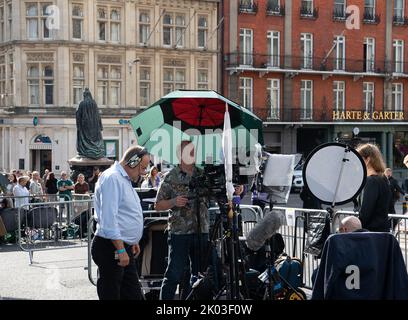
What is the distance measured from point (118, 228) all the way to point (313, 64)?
39179 millimetres

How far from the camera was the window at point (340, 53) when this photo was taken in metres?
45.8

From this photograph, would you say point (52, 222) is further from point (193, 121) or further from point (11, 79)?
point (11, 79)

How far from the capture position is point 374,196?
26.7 ft

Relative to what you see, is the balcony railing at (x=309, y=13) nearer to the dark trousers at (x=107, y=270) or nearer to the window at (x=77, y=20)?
the window at (x=77, y=20)

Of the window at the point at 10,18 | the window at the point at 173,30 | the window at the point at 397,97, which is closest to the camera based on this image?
the window at the point at 10,18

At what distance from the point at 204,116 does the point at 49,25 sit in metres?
28.8

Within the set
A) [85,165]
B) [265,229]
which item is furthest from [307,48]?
[265,229]

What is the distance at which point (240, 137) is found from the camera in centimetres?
1077

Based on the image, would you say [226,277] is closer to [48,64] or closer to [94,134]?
[94,134]

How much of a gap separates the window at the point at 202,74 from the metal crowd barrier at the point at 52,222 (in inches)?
1118

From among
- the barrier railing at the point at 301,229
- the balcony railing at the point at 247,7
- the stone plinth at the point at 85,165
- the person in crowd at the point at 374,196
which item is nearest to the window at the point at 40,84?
the balcony railing at the point at 247,7

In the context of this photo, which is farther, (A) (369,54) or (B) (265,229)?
(A) (369,54)

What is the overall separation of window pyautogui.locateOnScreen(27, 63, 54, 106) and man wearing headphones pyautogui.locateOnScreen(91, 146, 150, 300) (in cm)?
3220
